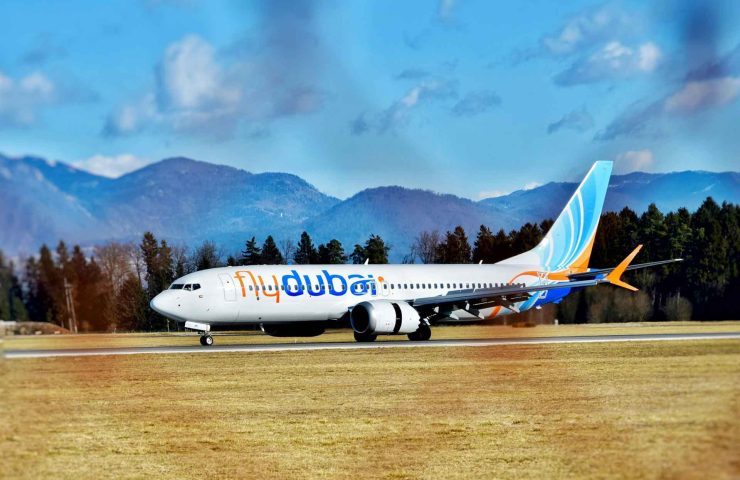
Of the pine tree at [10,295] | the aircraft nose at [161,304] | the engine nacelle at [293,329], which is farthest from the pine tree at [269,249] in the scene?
the engine nacelle at [293,329]

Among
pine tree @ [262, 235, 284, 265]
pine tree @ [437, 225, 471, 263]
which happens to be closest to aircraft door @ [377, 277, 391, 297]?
pine tree @ [262, 235, 284, 265]

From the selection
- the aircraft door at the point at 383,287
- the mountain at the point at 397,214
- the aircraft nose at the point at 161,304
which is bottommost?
the mountain at the point at 397,214

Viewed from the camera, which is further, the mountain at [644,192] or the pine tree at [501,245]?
the pine tree at [501,245]

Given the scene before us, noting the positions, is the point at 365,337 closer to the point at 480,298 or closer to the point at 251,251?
the point at 480,298

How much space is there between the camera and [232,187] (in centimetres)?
776

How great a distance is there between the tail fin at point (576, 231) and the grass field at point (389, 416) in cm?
148

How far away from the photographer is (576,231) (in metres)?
26.0

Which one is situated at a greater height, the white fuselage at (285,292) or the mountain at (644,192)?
the white fuselage at (285,292)

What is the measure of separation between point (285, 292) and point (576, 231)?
2674cm

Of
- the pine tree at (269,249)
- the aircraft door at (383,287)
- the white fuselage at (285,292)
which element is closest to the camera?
the pine tree at (269,249)

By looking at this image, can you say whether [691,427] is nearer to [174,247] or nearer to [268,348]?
[174,247]

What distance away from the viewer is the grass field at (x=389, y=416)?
6.62 meters

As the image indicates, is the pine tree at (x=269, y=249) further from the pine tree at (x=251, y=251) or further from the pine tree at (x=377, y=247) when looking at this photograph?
the pine tree at (x=377, y=247)

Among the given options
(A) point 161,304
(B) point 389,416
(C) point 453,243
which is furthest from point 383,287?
(C) point 453,243
